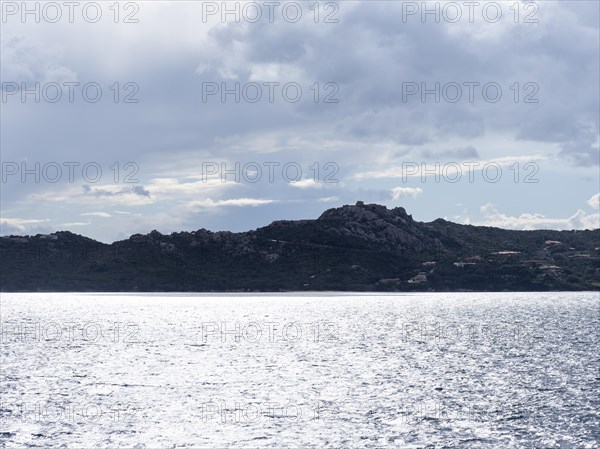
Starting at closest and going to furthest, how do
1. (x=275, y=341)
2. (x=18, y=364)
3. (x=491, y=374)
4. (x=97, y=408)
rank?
(x=97, y=408), (x=491, y=374), (x=18, y=364), (x=275, y=341)

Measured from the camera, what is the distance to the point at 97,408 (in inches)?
3135

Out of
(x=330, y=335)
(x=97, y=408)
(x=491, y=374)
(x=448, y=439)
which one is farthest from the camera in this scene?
(x=330, y=335)

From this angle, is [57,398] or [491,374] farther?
[491,374]

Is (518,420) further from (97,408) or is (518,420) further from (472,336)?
(472,336)

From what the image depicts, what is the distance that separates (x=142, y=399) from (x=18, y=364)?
151 ft

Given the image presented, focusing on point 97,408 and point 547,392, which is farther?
point 547,392

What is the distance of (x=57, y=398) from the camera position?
8656 cm

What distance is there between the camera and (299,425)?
70.2 metres

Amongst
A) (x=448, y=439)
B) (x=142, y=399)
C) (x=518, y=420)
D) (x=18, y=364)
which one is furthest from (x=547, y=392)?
(x=18, y=364)

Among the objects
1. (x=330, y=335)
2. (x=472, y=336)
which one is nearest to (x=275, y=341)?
(x=330, y=335)

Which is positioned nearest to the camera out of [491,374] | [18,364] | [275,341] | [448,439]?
[448,439]

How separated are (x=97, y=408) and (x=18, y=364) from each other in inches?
1975

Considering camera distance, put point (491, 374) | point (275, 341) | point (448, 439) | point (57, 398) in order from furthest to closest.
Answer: point (275, 341) < point (491, 374) < point (57, 398) < point (448, 439)

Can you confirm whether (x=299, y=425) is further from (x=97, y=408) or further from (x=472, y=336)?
(x=472, y=336)
